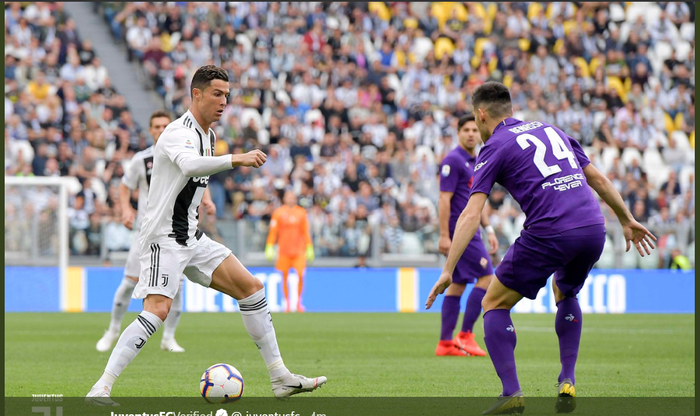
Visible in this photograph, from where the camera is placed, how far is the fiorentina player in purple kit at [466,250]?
10.3m

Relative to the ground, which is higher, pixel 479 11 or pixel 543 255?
pixel 479 11

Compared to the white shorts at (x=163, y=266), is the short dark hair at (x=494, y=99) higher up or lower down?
higher up

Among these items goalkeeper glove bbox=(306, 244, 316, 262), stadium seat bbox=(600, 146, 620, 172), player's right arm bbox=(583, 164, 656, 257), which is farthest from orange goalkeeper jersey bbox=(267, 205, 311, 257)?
player's right arm bbox=(583, 164, 656, 257)

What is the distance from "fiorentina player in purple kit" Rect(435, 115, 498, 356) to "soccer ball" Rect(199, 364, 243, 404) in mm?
3896

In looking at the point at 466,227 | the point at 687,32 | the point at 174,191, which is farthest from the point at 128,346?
the point at 687,32

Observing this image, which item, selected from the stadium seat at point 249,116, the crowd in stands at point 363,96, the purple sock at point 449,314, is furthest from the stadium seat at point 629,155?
the purple sock at point 449,314

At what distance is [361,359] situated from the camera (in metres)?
10.4

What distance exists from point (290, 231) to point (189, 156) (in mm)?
13268

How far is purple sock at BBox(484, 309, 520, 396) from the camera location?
6117mm

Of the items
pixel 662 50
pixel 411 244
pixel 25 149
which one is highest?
pixel 662 50

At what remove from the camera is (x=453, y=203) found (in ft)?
34.7

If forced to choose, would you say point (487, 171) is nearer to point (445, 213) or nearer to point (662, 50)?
point (445, 213)

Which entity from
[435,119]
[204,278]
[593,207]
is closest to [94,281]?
[435,119]

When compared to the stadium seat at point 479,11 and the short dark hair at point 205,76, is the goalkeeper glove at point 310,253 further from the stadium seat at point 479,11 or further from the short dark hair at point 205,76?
the short dark hair at point 205,76
